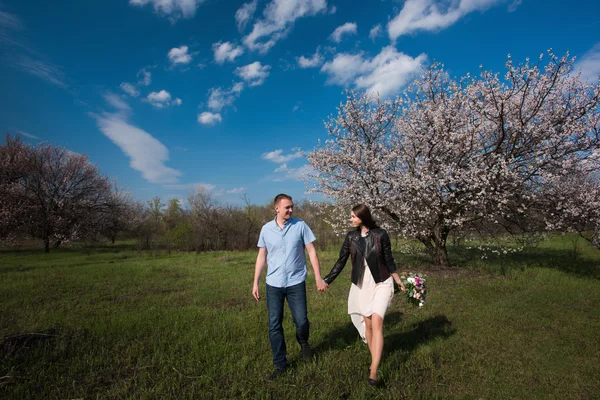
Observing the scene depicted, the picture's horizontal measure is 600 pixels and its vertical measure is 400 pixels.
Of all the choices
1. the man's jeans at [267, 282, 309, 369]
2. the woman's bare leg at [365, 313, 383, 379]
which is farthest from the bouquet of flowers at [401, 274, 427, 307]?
the man's jeans at [267, 282, 309, 369]

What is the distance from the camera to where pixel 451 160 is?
12.8 meters

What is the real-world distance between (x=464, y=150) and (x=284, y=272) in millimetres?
10524

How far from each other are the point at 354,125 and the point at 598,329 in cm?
1070

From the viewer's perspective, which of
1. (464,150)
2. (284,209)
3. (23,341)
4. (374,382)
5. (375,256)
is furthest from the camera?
(464,150)

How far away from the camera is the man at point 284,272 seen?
4379 millimetres

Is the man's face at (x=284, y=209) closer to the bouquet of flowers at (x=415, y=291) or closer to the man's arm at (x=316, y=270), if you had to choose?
the man's arm at (x=316, y=270)

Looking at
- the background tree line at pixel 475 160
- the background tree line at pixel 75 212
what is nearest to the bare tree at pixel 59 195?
the background tree line at pixel 75 212

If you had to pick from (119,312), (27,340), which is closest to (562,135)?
Result: (119,312)

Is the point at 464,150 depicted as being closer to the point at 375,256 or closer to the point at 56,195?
the point at 375,256

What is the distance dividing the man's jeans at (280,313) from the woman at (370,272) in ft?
2.45

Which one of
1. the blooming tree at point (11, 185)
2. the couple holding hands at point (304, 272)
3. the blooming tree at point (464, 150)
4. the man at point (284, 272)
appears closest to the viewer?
the couple holding hands at point (304, 272)

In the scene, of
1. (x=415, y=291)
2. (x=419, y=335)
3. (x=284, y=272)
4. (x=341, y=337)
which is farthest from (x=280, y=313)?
(x=419, y=335)

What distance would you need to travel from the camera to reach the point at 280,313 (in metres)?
4.38

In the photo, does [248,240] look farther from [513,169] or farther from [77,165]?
[513,169]
